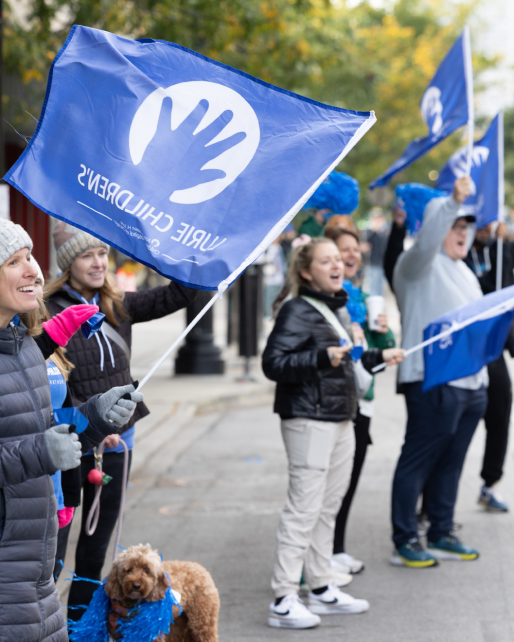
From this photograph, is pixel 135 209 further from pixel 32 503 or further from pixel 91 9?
pixel 91 9

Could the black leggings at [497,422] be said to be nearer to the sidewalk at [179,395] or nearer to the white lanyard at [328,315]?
the white lanyard at [328,315]

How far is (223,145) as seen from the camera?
3.60m

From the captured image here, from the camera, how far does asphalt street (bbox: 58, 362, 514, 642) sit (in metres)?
4.79

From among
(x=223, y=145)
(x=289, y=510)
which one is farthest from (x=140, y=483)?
(x=223, y=145)

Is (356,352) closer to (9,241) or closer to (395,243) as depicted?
(395,243)

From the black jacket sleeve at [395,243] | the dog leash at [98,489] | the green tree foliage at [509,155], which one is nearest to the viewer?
the dog leash at [98,489]

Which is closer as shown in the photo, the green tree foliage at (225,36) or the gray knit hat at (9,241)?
the gray knit hat at (9,241)

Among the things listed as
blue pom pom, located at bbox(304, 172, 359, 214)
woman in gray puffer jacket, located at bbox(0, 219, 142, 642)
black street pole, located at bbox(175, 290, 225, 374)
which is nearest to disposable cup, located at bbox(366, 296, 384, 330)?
blue pom pom, located at bbox(304, 172, 359, 214)

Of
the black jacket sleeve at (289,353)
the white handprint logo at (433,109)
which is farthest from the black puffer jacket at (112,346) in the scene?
the white handprint logo at (433,109)

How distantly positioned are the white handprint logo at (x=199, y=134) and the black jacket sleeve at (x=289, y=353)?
1.48 meters

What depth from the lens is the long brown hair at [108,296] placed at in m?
4.23

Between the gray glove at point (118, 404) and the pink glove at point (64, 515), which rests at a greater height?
the gray glove at point (118, 404)

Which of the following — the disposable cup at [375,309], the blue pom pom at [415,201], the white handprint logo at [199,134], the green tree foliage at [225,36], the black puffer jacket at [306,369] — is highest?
the green tree foliage at [225,36]

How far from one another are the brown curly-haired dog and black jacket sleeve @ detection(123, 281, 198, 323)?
1235 mm
